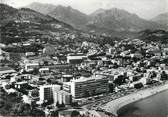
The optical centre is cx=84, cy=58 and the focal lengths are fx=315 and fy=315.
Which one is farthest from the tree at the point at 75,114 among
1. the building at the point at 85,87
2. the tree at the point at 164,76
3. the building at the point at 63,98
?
the tree at the point at 164,76

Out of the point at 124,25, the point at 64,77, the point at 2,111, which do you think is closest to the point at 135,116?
the point at 64,77

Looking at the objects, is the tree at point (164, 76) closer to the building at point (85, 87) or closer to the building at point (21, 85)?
the building at point (85, 87)

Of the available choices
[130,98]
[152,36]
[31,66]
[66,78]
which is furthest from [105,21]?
[66,78]

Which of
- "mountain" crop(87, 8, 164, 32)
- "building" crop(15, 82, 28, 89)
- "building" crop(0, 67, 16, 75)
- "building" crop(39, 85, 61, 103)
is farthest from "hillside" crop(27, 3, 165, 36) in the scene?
"building" crop(39, 85, 61, 103)

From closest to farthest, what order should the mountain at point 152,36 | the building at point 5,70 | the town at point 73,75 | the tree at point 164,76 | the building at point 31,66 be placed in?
the town at point 73,75, the building at point 5,70, the building at point 31,66, the tree at point 164,76, the mountain at point 152,36

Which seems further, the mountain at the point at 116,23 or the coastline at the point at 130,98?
the mountain at the point at 116,23

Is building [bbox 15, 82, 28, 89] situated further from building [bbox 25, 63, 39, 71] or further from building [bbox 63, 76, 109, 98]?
building [bbox 25, 63, 39, 71]
